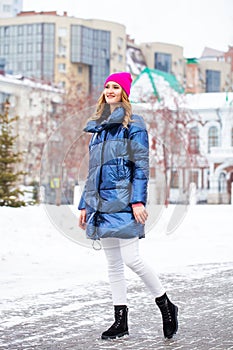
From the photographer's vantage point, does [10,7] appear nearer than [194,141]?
No

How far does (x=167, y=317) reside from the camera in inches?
231

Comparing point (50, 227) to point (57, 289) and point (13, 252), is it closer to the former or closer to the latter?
point (13, 252)

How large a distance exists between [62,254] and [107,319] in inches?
244

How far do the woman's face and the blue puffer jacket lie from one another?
0.12 m

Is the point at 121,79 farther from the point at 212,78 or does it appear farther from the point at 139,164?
the point at 212,78

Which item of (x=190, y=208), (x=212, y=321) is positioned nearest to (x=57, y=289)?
(x=212, y=321)

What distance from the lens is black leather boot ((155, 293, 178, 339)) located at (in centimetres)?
584

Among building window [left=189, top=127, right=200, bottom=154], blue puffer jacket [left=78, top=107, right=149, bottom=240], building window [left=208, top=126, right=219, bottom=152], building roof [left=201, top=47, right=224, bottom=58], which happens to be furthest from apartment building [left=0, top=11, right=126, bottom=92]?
blue puffer jacket [left=78, top=107, right=149, bottom=240]

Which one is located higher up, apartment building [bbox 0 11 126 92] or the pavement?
apartment building [bbox 0 11 126 92]

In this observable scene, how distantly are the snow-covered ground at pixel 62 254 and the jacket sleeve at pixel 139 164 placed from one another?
289 cm

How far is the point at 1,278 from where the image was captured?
966 cm

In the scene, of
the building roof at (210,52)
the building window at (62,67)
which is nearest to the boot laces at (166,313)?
the building window at (62,67)

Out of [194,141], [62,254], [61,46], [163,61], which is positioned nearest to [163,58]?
[163,61]

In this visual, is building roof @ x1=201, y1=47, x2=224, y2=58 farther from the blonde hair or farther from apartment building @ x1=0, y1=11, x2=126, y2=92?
the blonde hair
